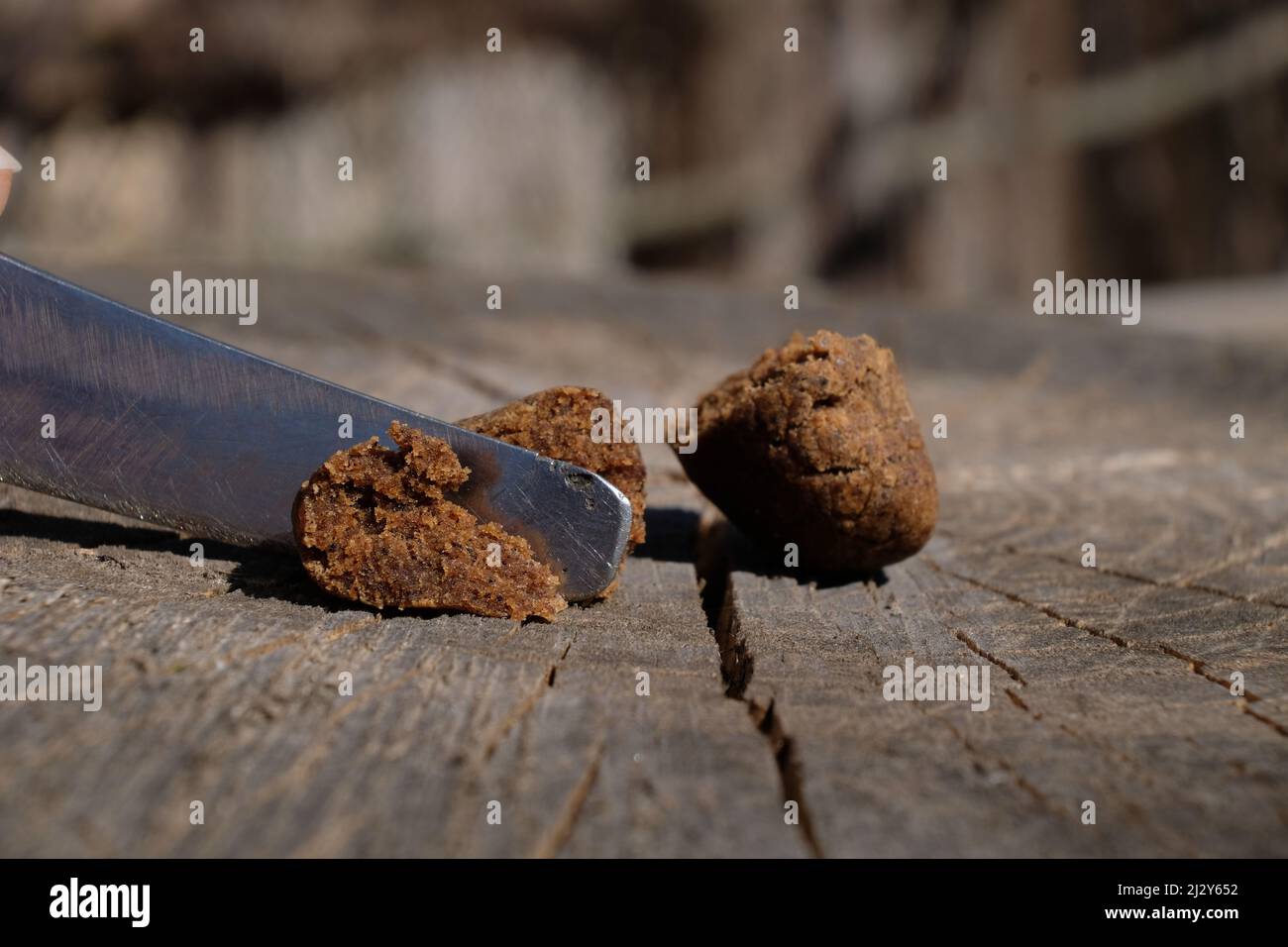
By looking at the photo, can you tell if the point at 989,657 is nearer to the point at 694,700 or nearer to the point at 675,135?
the point at 694,700

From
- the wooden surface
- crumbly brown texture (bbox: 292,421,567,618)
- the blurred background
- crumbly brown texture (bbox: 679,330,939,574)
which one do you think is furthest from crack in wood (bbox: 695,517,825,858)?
the blurred background

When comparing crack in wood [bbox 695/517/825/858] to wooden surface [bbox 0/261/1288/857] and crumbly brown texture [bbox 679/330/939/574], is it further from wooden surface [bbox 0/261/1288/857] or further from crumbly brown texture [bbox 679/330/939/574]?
crumbly brown texture [bbox 679/330/939/574]

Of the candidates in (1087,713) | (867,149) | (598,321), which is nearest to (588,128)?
(867,149)

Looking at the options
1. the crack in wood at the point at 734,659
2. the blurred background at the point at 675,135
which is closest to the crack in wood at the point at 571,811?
the crack in wood at the point at 734,659

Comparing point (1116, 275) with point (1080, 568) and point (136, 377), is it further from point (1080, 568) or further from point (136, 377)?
point (136, 377)

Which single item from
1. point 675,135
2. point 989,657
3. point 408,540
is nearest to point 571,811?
point 408,540
